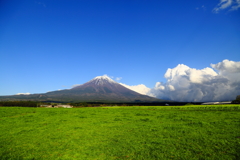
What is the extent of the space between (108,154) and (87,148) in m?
1.79

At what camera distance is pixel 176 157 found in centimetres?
820

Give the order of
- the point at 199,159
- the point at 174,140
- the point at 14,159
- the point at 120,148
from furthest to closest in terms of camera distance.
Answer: the point at 174,140 → the point at 120,148 → the point at 14,159 → the point at 199,159

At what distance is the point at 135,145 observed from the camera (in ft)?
33.5

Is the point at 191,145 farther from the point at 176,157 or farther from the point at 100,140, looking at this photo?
the point at 100,140

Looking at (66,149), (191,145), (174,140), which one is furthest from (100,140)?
(191,145)

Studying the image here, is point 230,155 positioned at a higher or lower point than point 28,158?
higher

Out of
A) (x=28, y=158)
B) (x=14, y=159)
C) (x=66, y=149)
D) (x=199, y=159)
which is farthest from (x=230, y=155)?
(x=14, y=159)

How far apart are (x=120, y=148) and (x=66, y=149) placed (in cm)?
358

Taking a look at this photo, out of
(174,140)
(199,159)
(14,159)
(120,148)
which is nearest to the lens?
(199,159)

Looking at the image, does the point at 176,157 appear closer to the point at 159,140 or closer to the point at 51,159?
the point at 159,140

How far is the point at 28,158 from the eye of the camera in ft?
28.1

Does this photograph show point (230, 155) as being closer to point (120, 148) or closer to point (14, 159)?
point (120, 148)

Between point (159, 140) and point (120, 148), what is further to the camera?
point (159, 140)

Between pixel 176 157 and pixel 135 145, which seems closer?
pixel 176 157
